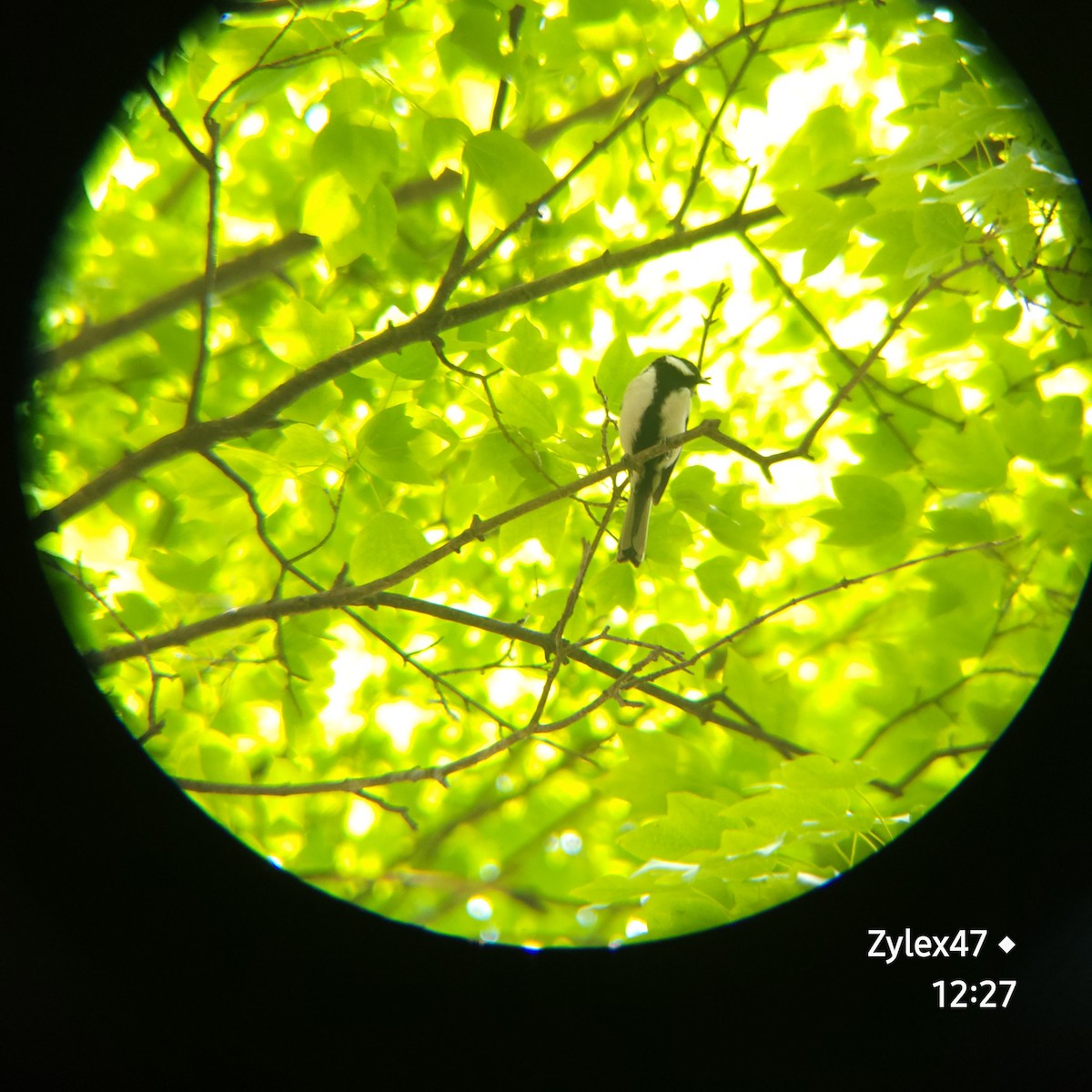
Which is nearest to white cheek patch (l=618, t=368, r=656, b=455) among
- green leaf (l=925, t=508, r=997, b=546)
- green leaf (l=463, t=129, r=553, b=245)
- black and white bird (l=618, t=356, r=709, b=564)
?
black and white bird (l=618, t=356, r=709, b=564)

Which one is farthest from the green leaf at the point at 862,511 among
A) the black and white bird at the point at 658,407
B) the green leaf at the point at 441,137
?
Answer: the black and white bird at the point at 658,407

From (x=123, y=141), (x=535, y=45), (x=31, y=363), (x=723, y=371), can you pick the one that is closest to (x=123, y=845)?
(x=31, y=363)

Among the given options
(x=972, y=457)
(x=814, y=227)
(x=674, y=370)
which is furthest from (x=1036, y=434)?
(x=674, y=370)

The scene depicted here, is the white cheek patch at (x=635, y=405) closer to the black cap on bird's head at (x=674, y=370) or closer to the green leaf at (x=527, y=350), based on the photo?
the black cap on bird's head at (x=674, y=370)

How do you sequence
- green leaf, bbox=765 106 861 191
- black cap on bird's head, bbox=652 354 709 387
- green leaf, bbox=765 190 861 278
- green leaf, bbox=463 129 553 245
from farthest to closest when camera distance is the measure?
1. black cap on bird's head, bbox=652 354 709 387
2. green leaf, bbox=765 106 861 191
3. green leaf, bbox=765 190 861 278
4. green leaf, bbox=463 129 553 245

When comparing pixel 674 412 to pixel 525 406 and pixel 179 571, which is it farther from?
pixel 179 571

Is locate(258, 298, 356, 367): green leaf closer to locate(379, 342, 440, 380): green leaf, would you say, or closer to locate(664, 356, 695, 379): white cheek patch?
locate(379, 342, 440, 380): green leaf

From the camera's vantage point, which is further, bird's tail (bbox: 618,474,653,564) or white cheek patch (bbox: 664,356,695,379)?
white cheek patch (bbox: 664,356,695,379)

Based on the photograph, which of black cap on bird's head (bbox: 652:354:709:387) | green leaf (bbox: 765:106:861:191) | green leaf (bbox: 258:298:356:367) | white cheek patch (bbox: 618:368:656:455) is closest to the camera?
green leaf (bbox: 258:298:356:367)

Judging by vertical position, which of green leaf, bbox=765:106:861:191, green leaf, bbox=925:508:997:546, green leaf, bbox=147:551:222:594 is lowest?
green leaf, bbox=925:508:997:546

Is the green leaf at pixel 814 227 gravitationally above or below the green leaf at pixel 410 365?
above
